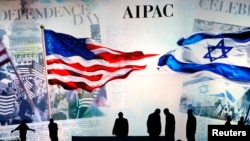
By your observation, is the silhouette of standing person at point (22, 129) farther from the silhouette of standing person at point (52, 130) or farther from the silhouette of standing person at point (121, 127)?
the silhouette of standing person at point (121, 127)

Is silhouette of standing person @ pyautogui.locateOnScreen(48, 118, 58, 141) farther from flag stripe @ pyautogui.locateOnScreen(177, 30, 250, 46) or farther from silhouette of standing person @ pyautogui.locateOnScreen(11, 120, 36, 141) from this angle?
flag stripe @ pyautogui.locateOnScreen(177, 30, 250, 46)

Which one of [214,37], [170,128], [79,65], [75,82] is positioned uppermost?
[214,37]

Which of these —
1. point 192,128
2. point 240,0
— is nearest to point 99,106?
point 192,128

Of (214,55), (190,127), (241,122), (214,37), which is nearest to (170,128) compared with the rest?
(190,127)

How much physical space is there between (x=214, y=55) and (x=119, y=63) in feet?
2.46

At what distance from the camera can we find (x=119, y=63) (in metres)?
3.83

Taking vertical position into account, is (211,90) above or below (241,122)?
above

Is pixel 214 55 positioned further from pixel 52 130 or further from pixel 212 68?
pixel 52 130

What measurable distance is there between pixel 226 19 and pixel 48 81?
1.48 meters

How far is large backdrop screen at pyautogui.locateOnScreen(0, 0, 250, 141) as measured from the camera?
12.4 ft

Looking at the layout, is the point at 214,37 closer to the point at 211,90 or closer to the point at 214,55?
the point at 214,55

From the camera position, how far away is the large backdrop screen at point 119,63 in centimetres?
379

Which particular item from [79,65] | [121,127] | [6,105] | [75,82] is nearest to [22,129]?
[6,105]

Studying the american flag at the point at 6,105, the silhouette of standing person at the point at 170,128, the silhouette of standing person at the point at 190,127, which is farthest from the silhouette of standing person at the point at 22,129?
the silhouette of standing person at the point at 190,127
